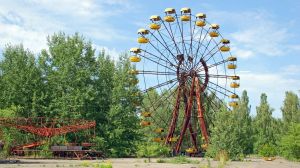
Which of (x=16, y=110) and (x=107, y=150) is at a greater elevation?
(x=16, y=110)

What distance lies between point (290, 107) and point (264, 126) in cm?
535

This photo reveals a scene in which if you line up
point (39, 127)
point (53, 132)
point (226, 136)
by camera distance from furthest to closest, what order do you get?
point (39, 127) → point (53, 132) → point (226, 136)

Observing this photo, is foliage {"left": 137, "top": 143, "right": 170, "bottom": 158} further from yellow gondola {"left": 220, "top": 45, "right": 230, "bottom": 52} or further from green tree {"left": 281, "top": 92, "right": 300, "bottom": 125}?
green tree {"left": 281, "top": 92, "right": 300, "bottom": 125}

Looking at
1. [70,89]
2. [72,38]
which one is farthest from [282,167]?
[72,38]

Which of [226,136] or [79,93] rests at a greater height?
[79,93]

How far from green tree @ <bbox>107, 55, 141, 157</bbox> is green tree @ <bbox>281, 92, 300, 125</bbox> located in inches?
1337

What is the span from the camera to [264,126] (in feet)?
250

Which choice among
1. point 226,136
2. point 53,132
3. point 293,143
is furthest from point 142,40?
point 293,143

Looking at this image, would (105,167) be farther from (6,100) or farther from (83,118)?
(6,100)

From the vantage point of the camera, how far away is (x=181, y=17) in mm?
48469

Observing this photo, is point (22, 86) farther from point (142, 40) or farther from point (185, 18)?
point (185, 18)

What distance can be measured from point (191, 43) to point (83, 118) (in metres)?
14.0

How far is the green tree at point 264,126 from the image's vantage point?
2830 inches

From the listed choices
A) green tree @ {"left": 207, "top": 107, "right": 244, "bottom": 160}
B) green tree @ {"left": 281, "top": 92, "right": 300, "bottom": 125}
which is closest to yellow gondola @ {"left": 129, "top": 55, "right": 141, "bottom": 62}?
green tree @ {"left": 207, "top": 107, "right": 244, "bottom": 160}
